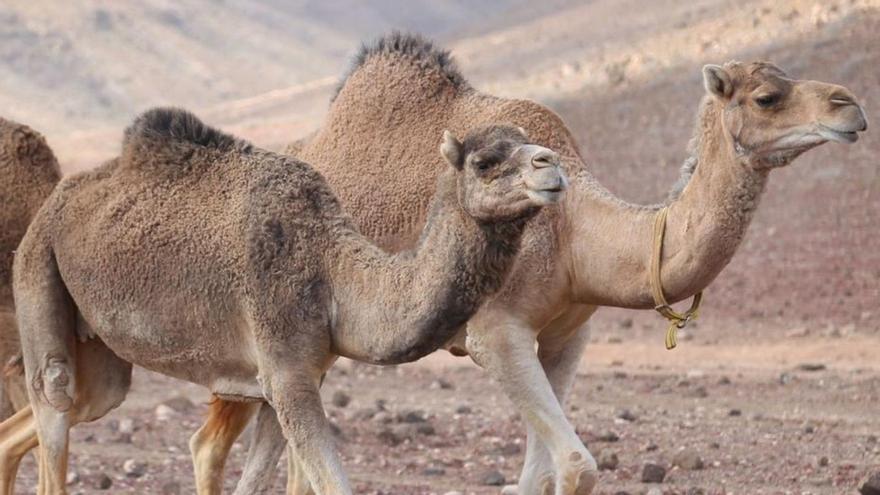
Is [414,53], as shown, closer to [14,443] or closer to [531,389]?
[531,389]

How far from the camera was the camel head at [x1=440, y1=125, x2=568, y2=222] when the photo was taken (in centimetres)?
741

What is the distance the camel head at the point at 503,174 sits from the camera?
741cm

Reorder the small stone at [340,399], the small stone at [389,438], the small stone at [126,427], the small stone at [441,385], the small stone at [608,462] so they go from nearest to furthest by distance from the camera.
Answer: the small stone at [608,462] → the small stone at [389,438] → the small stone at [126,427] → the small stone at [340,399] → the small stone at [441,385]

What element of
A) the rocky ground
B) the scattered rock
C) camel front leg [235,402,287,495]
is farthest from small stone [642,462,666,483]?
the scattered rock

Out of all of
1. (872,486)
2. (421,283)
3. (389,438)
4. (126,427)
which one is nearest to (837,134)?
(421,283)

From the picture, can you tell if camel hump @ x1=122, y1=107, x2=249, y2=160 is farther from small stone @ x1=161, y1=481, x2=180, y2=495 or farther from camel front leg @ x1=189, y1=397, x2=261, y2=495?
small stone @ x1=161, y1=481, x2=180, y2=495

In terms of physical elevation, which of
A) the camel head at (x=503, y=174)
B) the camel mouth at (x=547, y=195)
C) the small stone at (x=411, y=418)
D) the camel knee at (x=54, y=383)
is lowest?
the small stone at (x=411, y=418)

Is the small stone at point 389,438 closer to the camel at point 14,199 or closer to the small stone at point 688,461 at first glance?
the small stone at point 688,461

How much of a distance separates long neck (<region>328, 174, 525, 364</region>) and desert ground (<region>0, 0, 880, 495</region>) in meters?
3.43

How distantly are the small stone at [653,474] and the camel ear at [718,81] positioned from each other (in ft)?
10.7

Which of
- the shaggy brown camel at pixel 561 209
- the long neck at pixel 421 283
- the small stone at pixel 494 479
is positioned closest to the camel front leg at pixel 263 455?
the shaggy brown camel at pixel 561 209

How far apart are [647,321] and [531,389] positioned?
12361 millimetres

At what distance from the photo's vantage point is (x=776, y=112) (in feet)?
28.3

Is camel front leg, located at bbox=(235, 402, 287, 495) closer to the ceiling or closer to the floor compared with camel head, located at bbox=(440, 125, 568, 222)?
closer to the floor
